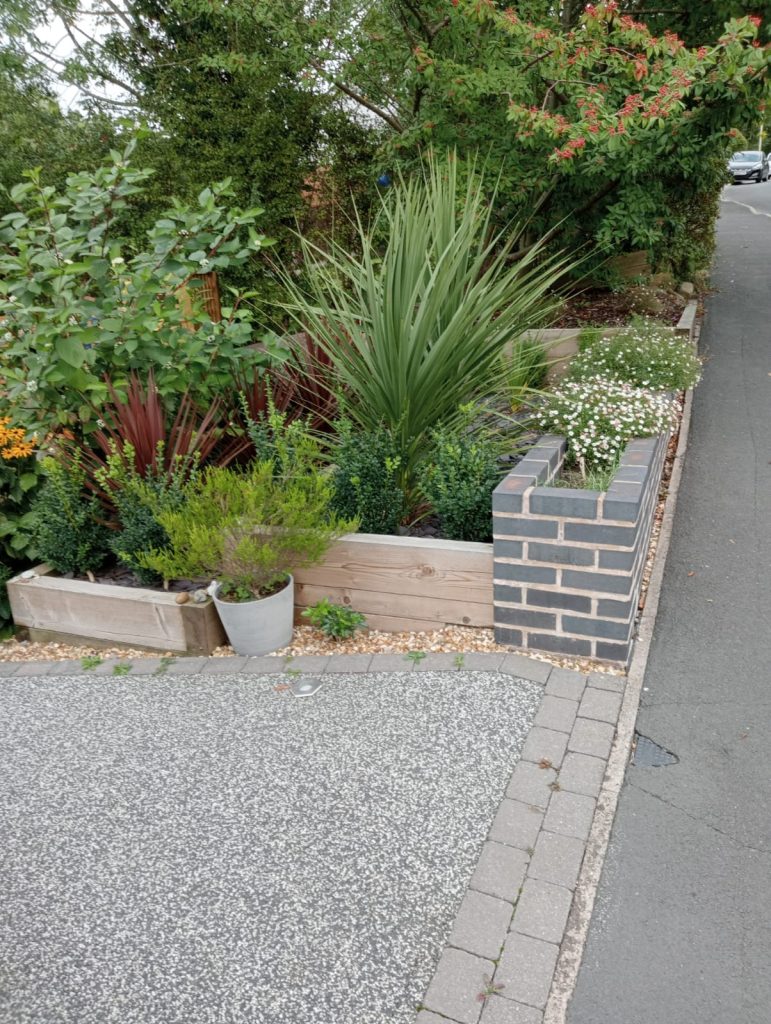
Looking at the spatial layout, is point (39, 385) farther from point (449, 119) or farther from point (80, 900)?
point (449, 119)

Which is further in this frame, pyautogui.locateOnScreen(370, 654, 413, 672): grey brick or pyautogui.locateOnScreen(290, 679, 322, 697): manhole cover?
pyautogui.locateOnScreen(370, 654, 413, 672): grey brick

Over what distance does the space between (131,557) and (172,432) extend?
26.7 inches

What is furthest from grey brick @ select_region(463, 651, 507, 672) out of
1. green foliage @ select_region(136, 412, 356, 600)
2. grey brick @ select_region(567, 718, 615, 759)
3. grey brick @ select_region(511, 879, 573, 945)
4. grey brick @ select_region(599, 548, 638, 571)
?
grey brick @ select_region(511, 879, 573, 945)

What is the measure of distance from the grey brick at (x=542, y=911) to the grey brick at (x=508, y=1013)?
0.66 ft

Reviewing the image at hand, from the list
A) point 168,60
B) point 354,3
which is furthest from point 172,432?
point 168,60

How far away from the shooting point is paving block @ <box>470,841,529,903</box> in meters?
2.18

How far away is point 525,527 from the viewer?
123 inches

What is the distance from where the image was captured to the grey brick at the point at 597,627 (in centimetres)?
313

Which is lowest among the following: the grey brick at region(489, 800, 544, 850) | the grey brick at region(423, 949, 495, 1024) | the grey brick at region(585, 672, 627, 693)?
the grey brick at region(423, 949, 495, 1024)

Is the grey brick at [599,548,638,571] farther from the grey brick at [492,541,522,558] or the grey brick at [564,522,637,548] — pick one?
the grey brick at [492,541,522,558]

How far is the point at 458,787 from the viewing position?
2.59m

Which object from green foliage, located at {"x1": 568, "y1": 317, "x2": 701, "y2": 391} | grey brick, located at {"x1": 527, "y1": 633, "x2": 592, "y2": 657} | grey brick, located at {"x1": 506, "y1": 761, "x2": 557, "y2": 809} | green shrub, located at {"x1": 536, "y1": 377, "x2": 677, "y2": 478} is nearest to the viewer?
grey brick, located at {"x1": 506, "y1": 761, "x2": 557, "y2": 809}

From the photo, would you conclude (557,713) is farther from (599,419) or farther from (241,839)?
(599,419)

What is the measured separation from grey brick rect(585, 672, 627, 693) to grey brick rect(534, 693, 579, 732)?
161 mm
